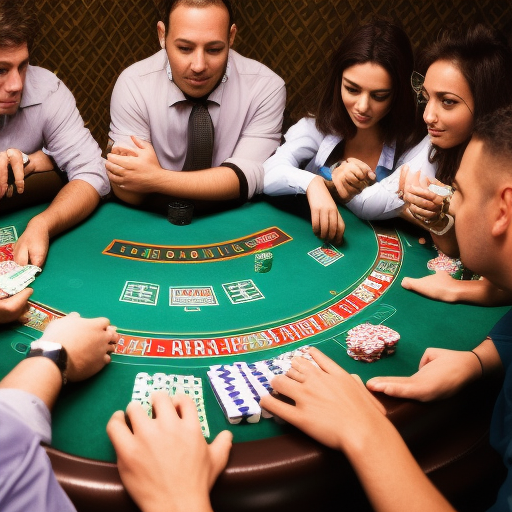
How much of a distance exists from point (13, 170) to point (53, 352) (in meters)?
1.06

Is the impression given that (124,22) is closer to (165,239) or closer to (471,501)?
(165,239)

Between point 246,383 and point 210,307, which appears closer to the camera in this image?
point 246,383

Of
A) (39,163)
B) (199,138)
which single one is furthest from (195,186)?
(39,163)

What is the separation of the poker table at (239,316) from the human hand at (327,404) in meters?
0.05

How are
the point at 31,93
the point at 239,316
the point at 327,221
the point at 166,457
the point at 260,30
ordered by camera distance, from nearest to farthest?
1. the point at 166,457
2. the point at 239,316
3. the point at 327,221
4. the point at 31,93
5. the point at 260,30

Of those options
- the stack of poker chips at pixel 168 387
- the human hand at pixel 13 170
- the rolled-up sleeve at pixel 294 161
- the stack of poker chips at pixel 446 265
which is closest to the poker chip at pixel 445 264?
the stack of poker chips at pixel 446 265

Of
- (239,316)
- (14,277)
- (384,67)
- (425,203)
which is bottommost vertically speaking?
(14,277)

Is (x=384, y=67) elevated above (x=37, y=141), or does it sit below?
above

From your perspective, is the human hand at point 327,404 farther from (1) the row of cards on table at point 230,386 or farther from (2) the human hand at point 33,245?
(2) the human hand at point 33,245

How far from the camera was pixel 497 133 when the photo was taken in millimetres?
1287

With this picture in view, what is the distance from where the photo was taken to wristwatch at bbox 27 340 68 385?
1.41 meters

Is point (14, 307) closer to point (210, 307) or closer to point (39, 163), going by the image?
point (210, 307)

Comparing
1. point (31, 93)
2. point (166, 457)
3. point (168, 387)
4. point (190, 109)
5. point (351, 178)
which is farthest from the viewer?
point (190, 109)

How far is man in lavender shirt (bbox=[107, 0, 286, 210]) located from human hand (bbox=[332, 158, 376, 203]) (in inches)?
14.4
